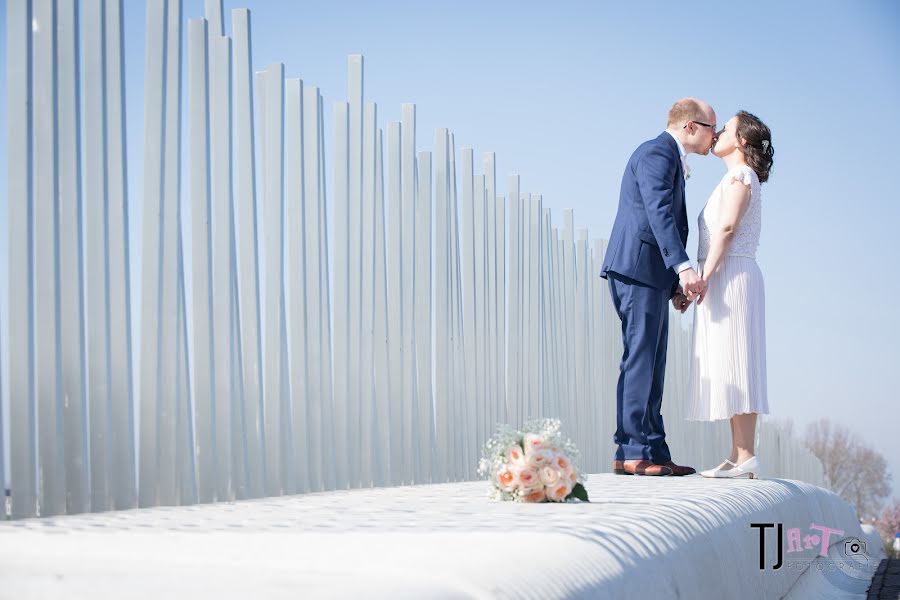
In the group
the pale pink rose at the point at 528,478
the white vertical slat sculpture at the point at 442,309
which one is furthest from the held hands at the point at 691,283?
the pale pink rose at the point at 528,478

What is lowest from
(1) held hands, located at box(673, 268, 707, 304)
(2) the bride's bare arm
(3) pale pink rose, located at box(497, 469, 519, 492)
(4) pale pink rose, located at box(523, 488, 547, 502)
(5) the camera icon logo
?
(5) the camera icon logo

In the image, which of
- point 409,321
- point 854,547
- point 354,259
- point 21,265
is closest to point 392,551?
point 21,265

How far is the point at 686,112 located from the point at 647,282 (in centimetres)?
81

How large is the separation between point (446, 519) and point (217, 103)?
1638 millimetres

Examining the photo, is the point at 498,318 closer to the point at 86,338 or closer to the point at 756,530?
the point at 756,530

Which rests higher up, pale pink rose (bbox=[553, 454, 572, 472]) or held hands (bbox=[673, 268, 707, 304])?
held hands (bbox=[673, 268, 707, 304])

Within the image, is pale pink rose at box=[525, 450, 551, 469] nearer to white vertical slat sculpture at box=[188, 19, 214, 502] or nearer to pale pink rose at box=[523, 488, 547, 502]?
pale pink rose at box=[523, 488, 547, 502]

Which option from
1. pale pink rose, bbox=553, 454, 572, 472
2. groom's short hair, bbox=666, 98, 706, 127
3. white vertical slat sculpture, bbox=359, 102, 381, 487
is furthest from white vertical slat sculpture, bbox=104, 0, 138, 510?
groom's short hair, bbox=666, 98, 706, 127

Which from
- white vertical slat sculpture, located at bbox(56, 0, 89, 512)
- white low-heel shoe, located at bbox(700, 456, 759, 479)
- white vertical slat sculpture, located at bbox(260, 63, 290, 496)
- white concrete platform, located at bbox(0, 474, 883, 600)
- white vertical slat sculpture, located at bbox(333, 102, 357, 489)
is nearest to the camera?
white concrete platform, located at bbox(0, 474, 883, 600)

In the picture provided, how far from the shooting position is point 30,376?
94.6 inches

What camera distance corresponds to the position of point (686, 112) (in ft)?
15.4

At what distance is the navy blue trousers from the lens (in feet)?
14.5

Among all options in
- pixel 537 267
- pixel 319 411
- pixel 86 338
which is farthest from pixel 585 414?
pixel 86 338

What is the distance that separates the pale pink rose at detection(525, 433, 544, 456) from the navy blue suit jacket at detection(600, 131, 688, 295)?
5.77ft
